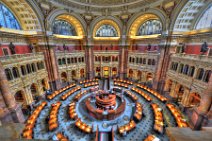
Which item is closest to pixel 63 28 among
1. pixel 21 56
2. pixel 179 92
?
pixel 21 56

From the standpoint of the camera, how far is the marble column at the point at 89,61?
2795 cm

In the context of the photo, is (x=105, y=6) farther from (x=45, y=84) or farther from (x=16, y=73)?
(x=45, y=84)

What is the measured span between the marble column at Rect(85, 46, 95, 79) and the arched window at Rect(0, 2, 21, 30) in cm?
1499

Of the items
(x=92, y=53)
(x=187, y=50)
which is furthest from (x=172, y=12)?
(x=92, y=53)

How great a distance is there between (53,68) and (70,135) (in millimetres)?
15039

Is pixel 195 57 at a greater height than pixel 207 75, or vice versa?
pixel 195 57

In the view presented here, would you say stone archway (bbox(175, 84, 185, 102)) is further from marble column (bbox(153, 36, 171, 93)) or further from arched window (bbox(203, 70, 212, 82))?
arched window (bbox(203, 70, 212, 82))

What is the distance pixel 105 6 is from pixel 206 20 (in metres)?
19.5

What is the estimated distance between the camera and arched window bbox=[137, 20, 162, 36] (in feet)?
76.3

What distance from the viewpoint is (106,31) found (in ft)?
95.4

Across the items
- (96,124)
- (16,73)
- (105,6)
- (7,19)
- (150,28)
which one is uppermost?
(105,6)

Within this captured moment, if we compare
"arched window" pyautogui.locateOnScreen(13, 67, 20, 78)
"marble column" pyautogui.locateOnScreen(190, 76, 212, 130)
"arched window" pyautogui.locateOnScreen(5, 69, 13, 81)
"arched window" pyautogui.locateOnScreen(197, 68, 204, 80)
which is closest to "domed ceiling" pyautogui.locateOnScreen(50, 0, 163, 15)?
"arched window" pyautogui.locateOnScreen(13, 67, 20, 78)

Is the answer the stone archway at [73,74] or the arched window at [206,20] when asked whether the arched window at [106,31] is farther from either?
the arched window at [206,20]

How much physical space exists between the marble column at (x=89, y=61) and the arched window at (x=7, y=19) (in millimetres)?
14991
